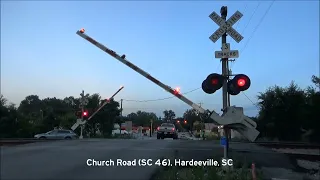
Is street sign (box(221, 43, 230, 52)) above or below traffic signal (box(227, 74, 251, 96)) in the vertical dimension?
above

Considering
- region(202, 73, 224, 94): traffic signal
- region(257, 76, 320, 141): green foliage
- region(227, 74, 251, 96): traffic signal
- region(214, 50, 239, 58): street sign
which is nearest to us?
region(227, 74, 251, 96): traffic signal

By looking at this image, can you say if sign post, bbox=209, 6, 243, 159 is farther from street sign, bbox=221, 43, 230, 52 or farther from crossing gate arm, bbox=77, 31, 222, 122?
crossing gate arm, bbox=77, 31, 222, 122

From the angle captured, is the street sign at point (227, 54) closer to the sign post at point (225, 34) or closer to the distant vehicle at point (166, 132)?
the sign post at point (225, 34)

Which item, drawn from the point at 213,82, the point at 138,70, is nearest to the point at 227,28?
the point at 213,82

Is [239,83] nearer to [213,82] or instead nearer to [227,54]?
[213,82]

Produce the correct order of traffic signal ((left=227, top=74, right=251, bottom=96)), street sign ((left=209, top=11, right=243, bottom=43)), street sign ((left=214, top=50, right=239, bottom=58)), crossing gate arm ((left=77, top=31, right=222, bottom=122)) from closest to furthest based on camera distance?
traffic signal ((left=227, top=74, right=251, bottom=96)) < street sign ((left=214, top=50, right=239, bottom=58)) < street sign ((left=209, top=11, right=243, bottom=43)) < crossing gate arm ((left=77, top=31, right=222, bottom=122))

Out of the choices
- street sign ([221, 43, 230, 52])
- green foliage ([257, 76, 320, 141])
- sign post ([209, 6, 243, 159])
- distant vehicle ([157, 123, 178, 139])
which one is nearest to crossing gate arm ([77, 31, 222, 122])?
sign post ([209, 6, 243, 159])

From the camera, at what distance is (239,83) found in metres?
10.1

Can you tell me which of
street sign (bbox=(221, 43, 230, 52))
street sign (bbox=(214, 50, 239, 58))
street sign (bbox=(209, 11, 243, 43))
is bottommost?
street sign (bbox=(214, 50, 239, 58))

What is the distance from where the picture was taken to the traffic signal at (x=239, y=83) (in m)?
10.0

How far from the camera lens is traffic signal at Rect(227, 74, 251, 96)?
1003cm

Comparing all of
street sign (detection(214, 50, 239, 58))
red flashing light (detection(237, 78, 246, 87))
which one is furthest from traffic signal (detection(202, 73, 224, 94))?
street sign (detection(214, 50, 239, 58))

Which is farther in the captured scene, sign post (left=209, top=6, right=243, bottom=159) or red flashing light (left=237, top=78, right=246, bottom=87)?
sign post (left=209, top=6, right=243, bottom=159)

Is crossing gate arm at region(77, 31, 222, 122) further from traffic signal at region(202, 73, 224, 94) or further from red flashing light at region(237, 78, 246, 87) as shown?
red flashing light at region(237, 78, 246, 87)
